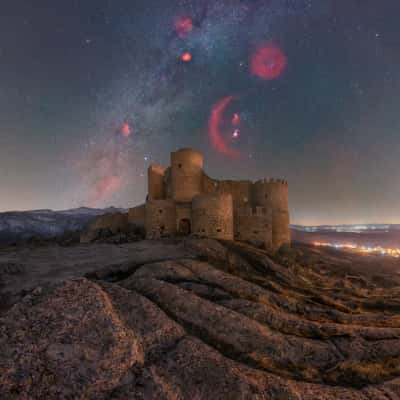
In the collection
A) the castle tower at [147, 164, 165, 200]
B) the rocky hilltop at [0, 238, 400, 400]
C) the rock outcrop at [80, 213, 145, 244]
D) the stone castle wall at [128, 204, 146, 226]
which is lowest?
the rocky hilltop at [0, 238, 400, 400]

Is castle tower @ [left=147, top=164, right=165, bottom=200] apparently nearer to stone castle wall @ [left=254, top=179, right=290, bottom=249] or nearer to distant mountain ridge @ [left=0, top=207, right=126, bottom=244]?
stone castle wall @ [left=254, top=179, right=290, bottom=249]

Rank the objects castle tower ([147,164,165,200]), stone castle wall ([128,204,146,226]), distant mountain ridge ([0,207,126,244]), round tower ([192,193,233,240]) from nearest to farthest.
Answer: round tower ([192,193,233,240]), stone castle wall ([128,204,146,226]), castle tower ([147,164,165,200]), distant mountain ridge ([0,207,126,244])

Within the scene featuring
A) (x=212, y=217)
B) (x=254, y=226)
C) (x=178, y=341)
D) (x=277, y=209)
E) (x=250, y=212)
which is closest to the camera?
(x=178, y=341)

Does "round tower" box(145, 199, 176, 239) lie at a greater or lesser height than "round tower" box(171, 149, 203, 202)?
lesser

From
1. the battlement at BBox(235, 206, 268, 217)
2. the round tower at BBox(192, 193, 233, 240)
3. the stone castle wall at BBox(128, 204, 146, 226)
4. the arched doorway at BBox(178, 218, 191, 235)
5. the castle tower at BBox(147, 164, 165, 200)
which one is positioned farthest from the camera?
the castle tower at BBox(147, 164, 165, 200)

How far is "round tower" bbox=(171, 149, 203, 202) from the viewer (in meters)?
27.0

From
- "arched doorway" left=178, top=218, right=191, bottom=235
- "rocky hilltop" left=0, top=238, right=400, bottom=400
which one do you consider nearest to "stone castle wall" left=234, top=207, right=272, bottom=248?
"arched doorway" left=178, top=218, right=191, bottom=235

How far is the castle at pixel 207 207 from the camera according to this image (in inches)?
882

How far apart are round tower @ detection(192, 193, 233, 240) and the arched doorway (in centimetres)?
289

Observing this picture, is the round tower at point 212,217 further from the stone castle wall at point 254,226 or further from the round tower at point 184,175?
the round tower at point 184,175

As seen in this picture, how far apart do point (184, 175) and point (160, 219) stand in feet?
21.4

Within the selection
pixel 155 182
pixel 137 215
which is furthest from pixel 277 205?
pixel 137 215

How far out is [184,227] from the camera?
25.5 meters

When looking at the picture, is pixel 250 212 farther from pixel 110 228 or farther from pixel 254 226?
pixel 110 228
